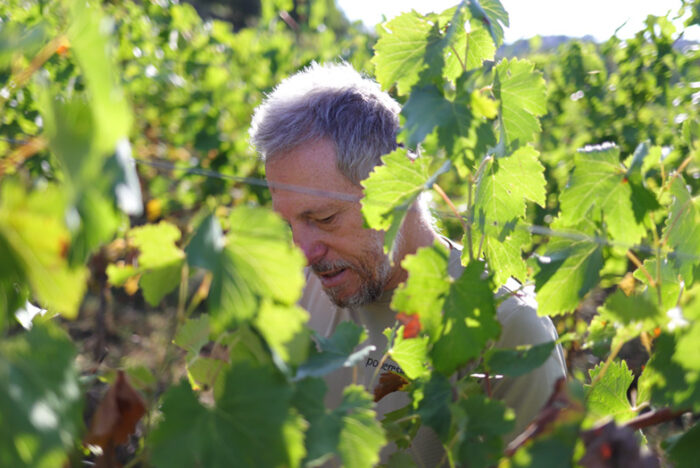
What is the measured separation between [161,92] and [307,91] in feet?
14.6

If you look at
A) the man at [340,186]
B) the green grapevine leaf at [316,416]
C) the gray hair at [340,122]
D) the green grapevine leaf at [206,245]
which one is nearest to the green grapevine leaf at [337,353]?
the green grapevine leaf at [316,416]

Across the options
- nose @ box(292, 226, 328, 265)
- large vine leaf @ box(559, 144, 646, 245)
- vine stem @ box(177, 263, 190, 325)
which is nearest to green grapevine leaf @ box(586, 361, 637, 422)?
large vine leaf @ box(559, 144, 646, 245)

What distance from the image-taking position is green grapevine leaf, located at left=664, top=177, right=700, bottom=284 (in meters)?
1.19

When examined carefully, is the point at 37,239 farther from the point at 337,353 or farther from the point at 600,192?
the point at 600,192

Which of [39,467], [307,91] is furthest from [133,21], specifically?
[39,467]

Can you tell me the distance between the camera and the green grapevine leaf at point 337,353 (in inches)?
37.4

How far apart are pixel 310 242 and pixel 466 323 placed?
100 cm

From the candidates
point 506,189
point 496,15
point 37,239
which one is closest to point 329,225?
point 506,189

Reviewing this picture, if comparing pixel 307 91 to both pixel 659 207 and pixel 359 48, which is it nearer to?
Answer: pixel 659 207

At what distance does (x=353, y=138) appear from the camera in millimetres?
1948

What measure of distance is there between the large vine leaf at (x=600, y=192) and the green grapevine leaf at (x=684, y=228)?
90 mm

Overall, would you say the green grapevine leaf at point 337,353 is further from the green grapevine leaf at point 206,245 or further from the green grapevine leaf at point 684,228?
the green grapevine leaf at point 684,228

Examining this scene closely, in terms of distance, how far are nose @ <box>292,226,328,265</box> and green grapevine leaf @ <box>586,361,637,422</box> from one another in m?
0.96

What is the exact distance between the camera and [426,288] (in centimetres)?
105
